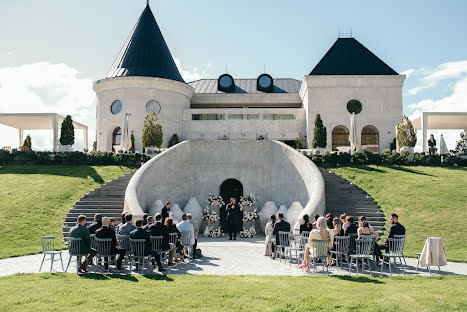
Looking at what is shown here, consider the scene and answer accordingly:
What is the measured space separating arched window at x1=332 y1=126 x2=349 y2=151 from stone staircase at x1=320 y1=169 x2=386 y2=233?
12862mm

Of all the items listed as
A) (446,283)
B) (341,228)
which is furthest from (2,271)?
(446,283)

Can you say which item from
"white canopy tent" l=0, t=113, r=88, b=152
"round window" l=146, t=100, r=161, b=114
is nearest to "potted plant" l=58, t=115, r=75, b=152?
"white canopy tent" l=0, t=113, r=88, b=152

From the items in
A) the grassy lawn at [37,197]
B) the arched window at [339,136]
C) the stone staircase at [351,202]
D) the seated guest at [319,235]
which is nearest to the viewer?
the seated guest at [319,235]

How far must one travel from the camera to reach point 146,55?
36625 mm

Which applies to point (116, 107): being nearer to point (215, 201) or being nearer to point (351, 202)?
point (215, 201)

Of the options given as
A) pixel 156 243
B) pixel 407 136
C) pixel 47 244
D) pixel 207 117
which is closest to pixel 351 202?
pixel 407 136

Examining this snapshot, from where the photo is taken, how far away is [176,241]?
12.4m

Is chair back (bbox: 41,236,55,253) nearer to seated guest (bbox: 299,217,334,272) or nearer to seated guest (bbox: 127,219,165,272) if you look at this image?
seated guest (bbox: 127,219,165,272)

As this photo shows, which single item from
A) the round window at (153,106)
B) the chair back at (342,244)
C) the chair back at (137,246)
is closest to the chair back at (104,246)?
the chair back at (137,246)

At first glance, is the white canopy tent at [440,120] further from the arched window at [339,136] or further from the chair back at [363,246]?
the chair back at [363,246]

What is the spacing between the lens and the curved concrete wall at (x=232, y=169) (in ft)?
71.0

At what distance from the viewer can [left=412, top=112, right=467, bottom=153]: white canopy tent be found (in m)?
31.0

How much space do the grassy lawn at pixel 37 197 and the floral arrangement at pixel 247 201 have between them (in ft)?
25.3

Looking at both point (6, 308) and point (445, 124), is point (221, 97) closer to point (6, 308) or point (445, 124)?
point (445, 124)
